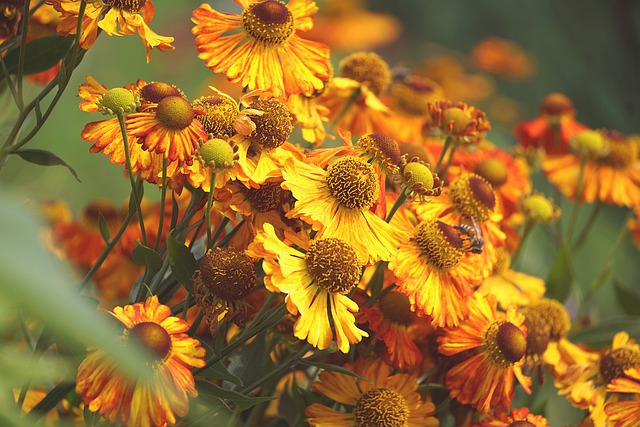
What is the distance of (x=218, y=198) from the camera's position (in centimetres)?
54

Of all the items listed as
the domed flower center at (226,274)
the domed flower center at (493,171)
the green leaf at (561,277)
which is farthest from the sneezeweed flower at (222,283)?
the green leaf at (561,277)

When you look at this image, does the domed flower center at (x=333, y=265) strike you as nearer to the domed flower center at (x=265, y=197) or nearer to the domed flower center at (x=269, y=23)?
the domed flower center at (x=265, y=197)

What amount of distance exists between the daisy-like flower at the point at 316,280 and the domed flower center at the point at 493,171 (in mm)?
299

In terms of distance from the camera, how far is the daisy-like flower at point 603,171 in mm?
1014

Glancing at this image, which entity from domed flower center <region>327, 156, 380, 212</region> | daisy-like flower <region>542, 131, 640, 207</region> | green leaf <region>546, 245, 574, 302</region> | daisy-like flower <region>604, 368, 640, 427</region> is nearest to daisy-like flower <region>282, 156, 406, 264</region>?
domed flower center <region>327, 156, 380, 212</region>

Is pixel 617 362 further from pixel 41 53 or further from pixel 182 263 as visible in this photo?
pixel 41 53

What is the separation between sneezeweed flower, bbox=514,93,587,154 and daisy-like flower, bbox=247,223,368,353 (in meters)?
0.66

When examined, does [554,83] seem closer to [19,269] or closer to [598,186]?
[598,186]

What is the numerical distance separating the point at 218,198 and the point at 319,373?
17cm

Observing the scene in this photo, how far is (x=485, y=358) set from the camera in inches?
23.6

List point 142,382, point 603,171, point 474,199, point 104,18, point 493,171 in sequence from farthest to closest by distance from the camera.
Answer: point 603,171 < point 493,171 < point 474,199 < point 104,18 < point 142,382

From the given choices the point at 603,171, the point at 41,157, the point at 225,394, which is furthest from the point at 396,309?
the point at 603,171

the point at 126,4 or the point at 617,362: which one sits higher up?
the point at 126,4

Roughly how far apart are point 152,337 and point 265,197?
0.49ft
